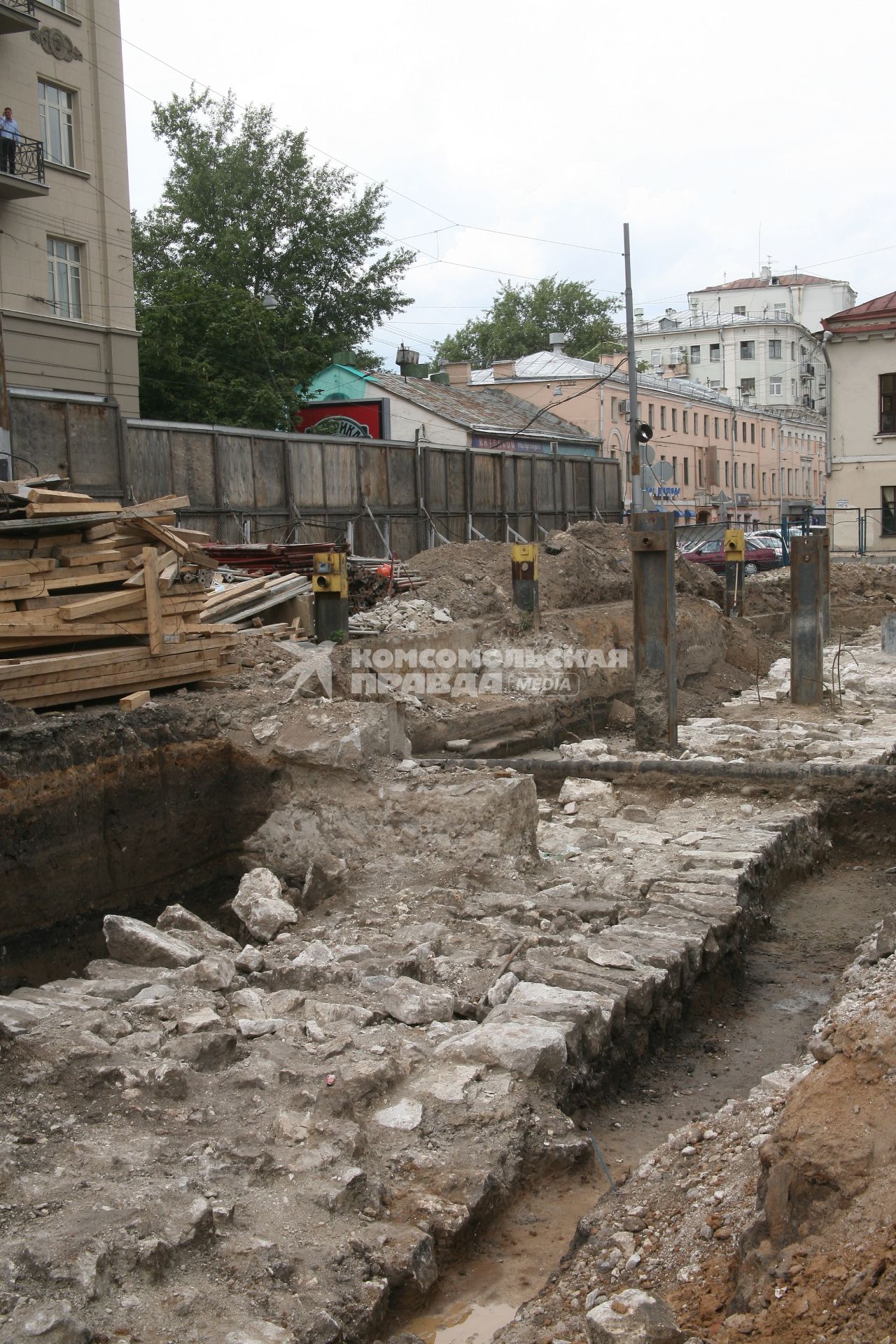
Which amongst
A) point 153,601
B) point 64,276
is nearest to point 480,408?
point 64,276

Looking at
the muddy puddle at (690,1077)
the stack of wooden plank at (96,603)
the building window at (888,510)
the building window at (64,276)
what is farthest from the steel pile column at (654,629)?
the building window at (888,510)

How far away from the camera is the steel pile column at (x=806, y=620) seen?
14672 mm

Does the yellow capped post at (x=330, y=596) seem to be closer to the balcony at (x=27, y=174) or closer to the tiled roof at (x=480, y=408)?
the balcony at (x=27, y=174)

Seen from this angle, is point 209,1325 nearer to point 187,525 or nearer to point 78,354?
point 187,525

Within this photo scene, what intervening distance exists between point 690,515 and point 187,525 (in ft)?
108

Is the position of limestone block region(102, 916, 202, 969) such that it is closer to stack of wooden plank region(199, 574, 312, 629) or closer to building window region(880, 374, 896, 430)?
stack of wooden plank region(199, 574, 312, 629)

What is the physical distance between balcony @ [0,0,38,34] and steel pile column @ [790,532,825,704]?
1569 centimetres

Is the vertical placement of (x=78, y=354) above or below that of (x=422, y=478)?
above

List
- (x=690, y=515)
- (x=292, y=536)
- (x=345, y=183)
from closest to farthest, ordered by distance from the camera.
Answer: (x=292, y=536), (x=345, y=183), (x=690, y=515)

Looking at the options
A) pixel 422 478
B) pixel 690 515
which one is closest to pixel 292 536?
pixel 422 478

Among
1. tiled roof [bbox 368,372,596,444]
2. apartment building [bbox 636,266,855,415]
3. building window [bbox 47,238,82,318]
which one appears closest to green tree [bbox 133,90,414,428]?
tiled roof [bbox 368,372,596,444]

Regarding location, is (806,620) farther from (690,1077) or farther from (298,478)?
(690,1077)

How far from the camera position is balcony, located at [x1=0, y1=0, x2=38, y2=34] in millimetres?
19047

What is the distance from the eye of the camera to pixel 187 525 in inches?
624
